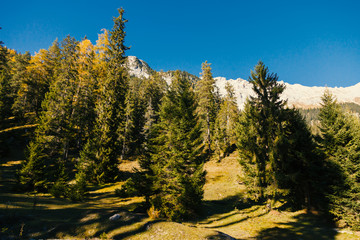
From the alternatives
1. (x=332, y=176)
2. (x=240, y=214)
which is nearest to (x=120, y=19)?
(x=240, y=214)

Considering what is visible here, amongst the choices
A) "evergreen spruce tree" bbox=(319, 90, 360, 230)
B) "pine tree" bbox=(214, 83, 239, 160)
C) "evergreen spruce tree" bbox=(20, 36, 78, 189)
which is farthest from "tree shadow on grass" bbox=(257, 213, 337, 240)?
"evergreen spruce tree" bbox=(20, 36, 78, 189)

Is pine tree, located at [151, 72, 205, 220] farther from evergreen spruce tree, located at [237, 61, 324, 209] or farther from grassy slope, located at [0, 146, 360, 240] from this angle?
evergreen spruce tree, located at [237, 61, 324, 209]

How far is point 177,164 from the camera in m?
14.8

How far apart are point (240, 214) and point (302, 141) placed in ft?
33.4

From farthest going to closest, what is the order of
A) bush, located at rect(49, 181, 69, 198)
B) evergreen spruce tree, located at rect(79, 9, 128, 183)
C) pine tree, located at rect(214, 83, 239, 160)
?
pine tree, located at rect(214, 83, 239, 160) < evergreen spruce tree, located at rect(79, 9, 128, 183) < bush, located at rect(49, 181, 69, 198)

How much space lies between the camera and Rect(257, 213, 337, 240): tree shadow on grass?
41.2 feet

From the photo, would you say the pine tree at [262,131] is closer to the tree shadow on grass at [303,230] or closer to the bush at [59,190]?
the tree shadow on grass at [303,230]

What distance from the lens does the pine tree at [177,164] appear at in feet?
46.7

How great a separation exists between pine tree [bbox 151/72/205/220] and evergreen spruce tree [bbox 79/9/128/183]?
1059 centimetres

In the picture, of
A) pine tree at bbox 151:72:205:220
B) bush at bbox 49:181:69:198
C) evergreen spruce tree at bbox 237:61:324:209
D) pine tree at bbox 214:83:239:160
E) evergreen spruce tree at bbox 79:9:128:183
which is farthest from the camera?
pine tree at bbox 214:83:239:160

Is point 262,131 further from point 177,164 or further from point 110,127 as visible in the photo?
point 110,127

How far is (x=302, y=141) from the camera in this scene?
1838cm

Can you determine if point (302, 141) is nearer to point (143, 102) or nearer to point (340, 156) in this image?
point (340, 156)

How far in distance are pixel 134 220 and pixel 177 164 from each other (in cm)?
616
